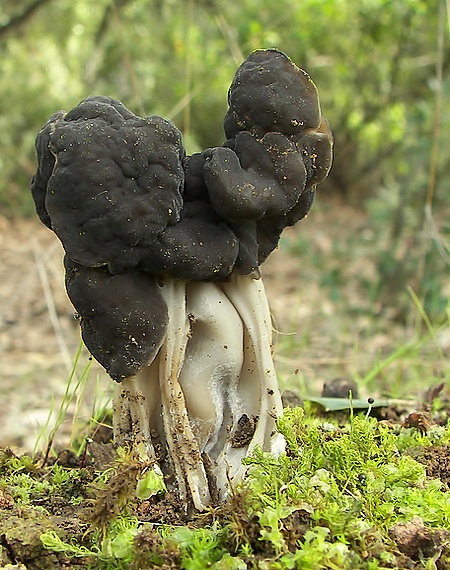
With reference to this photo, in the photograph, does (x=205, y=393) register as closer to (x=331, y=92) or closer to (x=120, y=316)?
(x=120, y=316)

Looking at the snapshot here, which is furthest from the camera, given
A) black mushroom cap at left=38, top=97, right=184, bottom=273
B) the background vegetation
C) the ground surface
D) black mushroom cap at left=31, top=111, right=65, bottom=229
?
the background vegetation

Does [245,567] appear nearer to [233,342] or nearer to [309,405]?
[233,342]

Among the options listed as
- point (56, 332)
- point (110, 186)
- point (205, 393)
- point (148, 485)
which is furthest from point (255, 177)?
point (56, 332)

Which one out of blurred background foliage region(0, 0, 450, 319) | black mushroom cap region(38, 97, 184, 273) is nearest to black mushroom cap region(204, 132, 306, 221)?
black mushroom cap region(38, 97, 184, 273)

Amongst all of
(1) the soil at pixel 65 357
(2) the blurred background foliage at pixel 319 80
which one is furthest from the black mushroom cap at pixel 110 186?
(2) the blurred background foliage at pixel 319 80

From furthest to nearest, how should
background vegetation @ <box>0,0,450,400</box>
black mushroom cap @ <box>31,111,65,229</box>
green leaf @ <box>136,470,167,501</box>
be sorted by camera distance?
background vegetation @ <box>0,0,450,400</box> → black mushroom cap @ <box>31,111,65,229</box> → green leaf @ <box>136,470,167,501</box>

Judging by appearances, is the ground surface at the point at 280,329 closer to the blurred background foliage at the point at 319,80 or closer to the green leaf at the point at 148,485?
the blurred background foliage at the point at 319,80

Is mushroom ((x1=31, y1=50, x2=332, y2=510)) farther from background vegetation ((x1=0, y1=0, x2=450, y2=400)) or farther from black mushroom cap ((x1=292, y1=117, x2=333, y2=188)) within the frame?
background vegetation ((x1=0, y1=0, x2=450, y2=400))
